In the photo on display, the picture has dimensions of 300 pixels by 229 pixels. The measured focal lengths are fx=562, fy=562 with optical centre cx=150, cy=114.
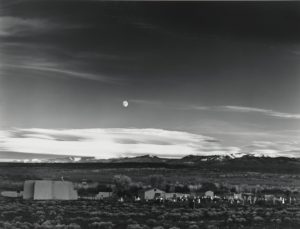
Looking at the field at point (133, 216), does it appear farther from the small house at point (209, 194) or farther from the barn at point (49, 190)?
the small house at point (209, 194)

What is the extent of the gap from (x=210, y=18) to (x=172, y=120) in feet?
8.85

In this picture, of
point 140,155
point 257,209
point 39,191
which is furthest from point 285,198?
point 39,191

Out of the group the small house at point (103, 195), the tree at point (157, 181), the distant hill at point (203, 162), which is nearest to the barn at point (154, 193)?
the tree at point (157, 181)

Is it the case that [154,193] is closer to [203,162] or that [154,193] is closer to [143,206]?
[143,206]

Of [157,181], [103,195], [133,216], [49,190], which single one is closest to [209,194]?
[157,181]

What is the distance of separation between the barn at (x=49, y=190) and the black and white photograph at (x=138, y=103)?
0.03 metres

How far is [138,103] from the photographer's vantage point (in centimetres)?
1406

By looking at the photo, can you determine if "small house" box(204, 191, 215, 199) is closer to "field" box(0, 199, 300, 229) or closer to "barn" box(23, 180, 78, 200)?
"field" box(0, 199, 300, 229)

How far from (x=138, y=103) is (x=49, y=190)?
3.16 meters

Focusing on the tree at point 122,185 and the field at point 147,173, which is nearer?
the field at point 147,173

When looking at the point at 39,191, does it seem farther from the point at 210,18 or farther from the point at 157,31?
the point at 210,18

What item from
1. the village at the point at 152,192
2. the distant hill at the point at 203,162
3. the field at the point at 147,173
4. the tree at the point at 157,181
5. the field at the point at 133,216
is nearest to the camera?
the field at the point at 133,216

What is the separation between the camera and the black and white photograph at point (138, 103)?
543 inches

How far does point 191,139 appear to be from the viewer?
14102 mm
